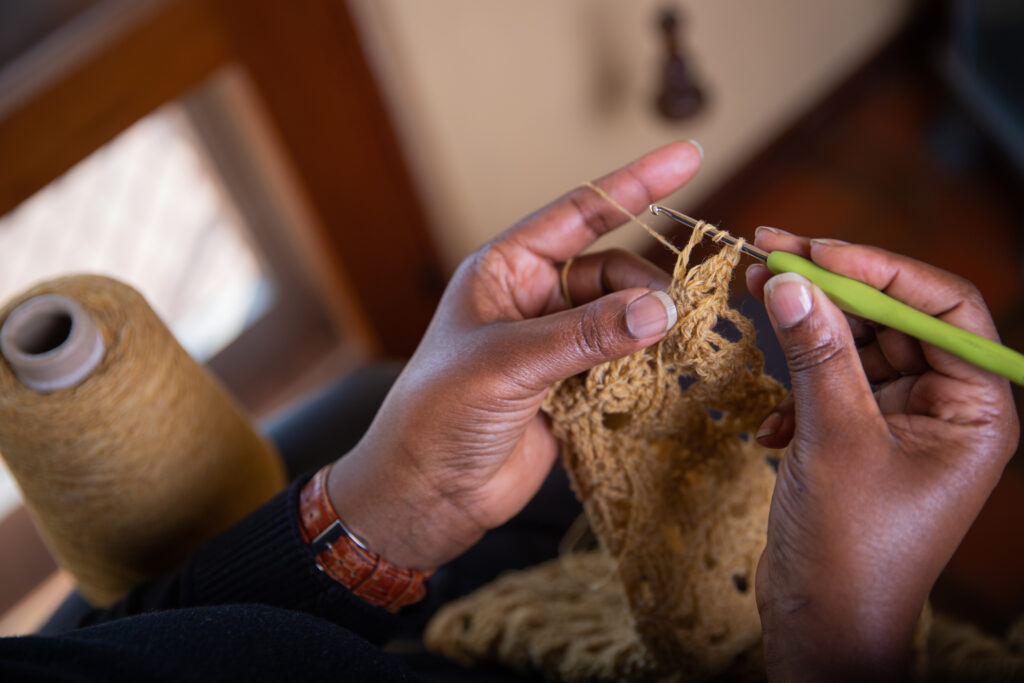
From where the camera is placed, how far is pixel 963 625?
0.83m

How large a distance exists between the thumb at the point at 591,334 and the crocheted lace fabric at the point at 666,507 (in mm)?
51

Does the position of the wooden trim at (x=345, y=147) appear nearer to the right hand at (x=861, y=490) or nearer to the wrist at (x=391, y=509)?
the wrist at (x=391, y=509)

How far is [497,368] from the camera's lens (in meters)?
0.66

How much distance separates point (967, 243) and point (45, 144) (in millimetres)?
1748

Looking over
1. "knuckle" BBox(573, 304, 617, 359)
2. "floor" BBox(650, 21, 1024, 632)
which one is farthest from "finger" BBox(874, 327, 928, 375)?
"floor" BBox(650, 21, 1024, 632)

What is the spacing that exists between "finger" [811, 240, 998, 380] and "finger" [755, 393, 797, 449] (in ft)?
0.39

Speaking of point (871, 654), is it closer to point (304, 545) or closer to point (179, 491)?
point (304, 545)

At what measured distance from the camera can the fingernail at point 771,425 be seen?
68 cm

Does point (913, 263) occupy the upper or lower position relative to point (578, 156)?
upper

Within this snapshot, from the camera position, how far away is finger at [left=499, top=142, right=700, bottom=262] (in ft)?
2.47

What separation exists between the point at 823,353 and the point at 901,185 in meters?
1.58

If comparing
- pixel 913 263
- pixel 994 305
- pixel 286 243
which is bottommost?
pixel 994 305

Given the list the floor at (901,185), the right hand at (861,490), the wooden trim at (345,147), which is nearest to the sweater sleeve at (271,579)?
the right hand at (861,490)

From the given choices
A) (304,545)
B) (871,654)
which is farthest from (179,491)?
(871,654)
